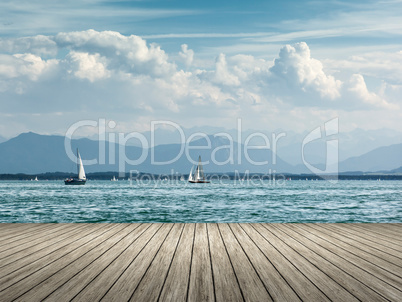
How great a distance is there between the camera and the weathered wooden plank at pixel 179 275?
3395mm

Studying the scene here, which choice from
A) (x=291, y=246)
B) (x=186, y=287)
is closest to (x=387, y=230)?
(x=291, y=246)

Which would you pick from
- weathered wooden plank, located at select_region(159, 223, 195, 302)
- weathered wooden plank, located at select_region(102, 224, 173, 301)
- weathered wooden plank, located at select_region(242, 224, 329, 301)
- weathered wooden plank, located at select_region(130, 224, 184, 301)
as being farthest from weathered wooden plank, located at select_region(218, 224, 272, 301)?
weathered wooden plank, located at select_region(102, 224, 173, 301)

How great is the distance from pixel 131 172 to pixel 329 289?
160018 millimetres

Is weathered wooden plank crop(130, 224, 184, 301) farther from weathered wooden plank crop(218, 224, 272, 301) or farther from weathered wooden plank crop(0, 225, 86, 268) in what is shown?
weathered wooden plank crop(0, 225, 86, 268)

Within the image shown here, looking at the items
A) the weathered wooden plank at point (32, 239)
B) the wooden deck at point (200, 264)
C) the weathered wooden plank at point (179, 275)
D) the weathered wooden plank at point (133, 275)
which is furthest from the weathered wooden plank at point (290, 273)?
the weathered wooden plank at point (32, 239)

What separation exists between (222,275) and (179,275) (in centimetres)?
40

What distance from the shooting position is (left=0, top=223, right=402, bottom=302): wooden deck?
347 cm

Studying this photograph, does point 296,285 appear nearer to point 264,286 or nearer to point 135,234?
point 264,286

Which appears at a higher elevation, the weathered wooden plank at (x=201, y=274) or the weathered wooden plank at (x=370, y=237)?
the weathered wooden plank at (x=201, y=274)

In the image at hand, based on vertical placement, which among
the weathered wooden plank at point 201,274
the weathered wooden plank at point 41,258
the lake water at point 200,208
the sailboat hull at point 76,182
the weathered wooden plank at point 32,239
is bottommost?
the sailboat hull at point 76,182

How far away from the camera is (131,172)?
529 feet

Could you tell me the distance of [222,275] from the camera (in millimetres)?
4047

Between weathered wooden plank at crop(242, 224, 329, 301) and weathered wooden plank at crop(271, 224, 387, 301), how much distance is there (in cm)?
26

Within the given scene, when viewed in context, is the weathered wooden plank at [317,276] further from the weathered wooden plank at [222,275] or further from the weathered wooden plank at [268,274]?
the weathered wooden plank at [222,275]
